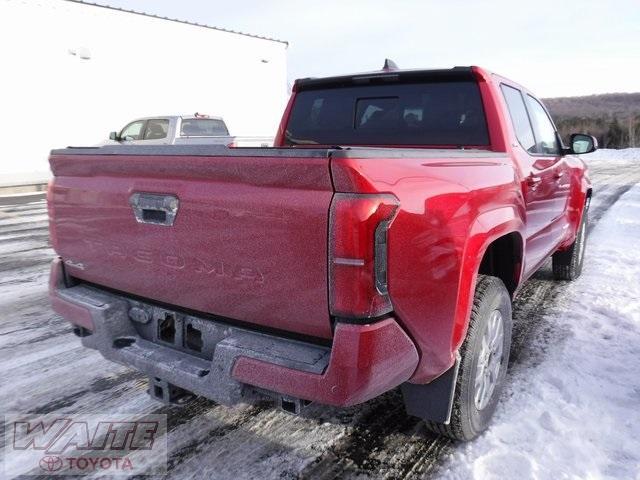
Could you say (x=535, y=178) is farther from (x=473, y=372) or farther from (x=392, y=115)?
(x=473, y=372)

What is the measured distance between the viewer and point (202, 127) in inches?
506

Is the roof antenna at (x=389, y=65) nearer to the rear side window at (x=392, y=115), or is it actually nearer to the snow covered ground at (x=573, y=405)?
the rear side window at (x=392, y=115)

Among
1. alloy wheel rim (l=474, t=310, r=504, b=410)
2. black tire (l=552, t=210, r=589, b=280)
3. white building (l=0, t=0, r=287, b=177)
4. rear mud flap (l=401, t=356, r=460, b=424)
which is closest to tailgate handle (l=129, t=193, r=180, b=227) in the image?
rear mud flap (l=401, t=356, r=460, b=424)

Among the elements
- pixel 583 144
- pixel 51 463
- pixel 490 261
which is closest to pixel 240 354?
pixel 51 463

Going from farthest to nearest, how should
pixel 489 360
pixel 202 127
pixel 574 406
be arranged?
pixel 202 127 → pixel 574 406 → pixel 489 360

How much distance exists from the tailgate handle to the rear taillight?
80 centimetres

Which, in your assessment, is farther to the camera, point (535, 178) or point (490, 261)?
point (535, 178)

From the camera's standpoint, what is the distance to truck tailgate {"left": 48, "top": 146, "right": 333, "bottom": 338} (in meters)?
1.89

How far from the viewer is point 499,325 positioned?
2.87 m

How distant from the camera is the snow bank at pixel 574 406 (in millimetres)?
2447

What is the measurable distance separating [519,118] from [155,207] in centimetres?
265

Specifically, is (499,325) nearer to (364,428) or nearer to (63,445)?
(364,428)

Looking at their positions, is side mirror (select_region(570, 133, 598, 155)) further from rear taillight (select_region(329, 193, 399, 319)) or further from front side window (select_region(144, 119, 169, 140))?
front side window (select_region(144, 119, 169, 140))

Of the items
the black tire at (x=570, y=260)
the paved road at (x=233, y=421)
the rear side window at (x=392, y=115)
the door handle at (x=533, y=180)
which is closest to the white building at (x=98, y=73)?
the paved road at (x=233, y=421)
